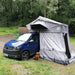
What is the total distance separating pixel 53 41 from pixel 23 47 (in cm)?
212

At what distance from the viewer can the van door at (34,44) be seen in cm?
720

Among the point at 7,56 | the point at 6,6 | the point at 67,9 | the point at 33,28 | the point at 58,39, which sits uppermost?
the point at 6,6

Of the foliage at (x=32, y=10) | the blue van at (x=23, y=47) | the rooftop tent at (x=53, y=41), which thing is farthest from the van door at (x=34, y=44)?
the foliage at (x=32, y=10)

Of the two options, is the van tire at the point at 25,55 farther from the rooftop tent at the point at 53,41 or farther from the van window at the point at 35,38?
the rooftop tent at the point at 53,41

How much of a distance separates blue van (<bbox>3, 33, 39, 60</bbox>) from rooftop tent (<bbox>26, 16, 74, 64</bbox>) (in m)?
0.59

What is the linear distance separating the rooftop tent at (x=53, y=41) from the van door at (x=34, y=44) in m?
0.30

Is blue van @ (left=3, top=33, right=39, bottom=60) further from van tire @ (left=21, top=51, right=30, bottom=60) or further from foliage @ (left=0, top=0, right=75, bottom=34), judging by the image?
foliage @ (left=0, top=0, right=75, bottom=34)

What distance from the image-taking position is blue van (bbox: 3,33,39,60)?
651 cm

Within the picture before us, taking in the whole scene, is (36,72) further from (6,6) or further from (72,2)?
(6,6)

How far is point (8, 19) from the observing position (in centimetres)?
3488

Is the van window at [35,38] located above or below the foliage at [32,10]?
below

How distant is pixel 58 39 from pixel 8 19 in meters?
30.4

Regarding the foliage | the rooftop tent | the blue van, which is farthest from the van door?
the foliage

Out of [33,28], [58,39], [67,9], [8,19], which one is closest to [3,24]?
[8,19]
